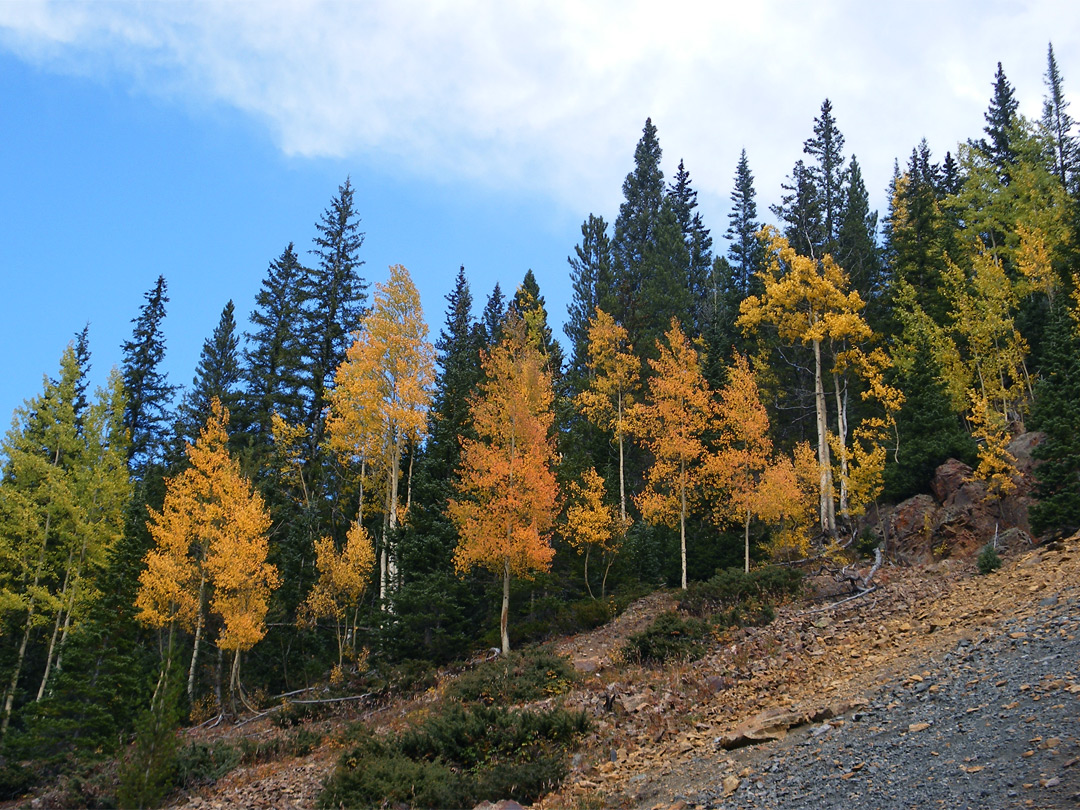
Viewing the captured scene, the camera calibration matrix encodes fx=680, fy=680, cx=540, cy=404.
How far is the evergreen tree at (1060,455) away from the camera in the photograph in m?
16.2

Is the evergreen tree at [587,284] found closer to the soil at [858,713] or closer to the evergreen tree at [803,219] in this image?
the evergreen tree at [803,219]

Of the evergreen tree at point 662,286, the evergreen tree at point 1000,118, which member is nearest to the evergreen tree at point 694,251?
the evergreen tree at point 662,286

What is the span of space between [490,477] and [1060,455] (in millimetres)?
15832

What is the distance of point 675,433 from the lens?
86.2 feet

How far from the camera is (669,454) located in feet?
85.6

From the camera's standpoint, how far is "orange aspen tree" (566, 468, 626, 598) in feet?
80.4

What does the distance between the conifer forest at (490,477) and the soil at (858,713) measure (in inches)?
248

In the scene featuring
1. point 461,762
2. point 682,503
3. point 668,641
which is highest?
point 682,503

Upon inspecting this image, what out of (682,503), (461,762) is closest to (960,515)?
(682,503)

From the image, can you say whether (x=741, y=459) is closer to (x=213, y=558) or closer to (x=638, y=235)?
(x=213, y=558)

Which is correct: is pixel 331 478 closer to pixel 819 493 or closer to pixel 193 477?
pixel 193 477

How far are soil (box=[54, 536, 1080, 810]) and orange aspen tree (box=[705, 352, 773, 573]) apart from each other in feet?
30.0

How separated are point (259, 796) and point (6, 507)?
21143 millimetres

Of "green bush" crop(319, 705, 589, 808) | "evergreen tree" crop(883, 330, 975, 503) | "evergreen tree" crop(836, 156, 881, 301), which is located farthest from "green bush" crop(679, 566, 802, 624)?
"evergreen tree" crop(836, 156, 881, 301)
